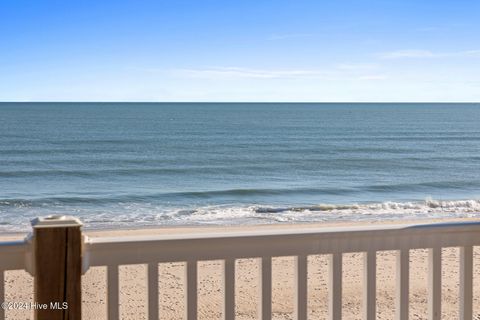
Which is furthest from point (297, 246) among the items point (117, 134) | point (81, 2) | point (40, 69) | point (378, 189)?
point (40, 69)

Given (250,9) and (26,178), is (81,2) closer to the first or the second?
(250,9)

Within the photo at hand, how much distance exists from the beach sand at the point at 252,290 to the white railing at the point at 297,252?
3390 millimetres

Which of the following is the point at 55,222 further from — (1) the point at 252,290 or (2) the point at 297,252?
(1) the point at 252,290

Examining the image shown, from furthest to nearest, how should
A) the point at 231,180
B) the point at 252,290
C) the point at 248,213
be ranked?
the point at 231,180, the point at 248,213, the point at 252,290

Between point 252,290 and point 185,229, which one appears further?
point 185,229

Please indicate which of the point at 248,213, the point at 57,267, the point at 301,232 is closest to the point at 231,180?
the point at 248,213

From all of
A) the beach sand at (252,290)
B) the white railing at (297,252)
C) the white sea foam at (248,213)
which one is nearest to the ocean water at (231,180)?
the white sea foam at (248,213)

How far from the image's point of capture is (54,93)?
135000mm

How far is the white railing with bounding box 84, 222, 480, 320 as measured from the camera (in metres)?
1.95

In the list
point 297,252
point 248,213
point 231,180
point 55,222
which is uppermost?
point 55,222

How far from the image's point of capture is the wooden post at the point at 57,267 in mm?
1827

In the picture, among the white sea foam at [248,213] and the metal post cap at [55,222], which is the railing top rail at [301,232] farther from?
the white sea foam at [248,213]

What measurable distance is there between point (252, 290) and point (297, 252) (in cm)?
479

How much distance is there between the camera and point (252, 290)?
22.0 feet
